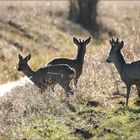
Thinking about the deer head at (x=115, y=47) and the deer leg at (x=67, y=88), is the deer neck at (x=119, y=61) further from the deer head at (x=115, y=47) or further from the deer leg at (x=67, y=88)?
the deer leg at (x=67, y=88)

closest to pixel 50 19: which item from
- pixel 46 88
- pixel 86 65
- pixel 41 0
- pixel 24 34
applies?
pixel 24 34

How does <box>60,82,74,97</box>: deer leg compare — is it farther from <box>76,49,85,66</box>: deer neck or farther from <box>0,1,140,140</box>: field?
<box>76,49,85,66</box>: deer neck

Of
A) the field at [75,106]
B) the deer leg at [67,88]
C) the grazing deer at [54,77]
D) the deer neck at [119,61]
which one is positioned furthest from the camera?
the grazing deer at [54,77]

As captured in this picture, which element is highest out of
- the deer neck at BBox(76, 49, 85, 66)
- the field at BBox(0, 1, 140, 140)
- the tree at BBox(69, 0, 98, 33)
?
the tree at BBox(69, 0, 98, 33)

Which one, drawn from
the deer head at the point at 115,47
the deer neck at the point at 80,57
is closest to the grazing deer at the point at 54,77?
the deer head at the point at 115,47

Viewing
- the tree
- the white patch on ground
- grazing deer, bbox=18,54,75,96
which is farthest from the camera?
the tree

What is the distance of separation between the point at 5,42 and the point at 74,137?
16.0 m

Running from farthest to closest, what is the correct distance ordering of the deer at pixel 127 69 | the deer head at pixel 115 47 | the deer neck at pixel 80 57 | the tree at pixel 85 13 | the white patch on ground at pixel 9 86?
the tree at pixel 85 13 < the white patch on ground at pixel 9 86 < the deer neck at pixel 80 57 < the deer head at pixel 115 47 < the deer at pixel 127 69

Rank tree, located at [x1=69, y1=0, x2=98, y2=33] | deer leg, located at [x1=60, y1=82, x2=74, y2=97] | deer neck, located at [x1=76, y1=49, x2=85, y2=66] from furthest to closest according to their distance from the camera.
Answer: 1. tree, located at [x1=69, y1=0, x2=98, y2=33]
2. deer neck, located at [x1=76, y1=49, x2=85, y2=66]
3. deer leg, located at [x1=60, y1=82, x2=74, y2=97]

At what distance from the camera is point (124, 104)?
16.8 m

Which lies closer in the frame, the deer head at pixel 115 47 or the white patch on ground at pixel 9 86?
the deer head at pixel 115 47

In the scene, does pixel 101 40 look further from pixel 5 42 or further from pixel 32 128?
pixel 32 128

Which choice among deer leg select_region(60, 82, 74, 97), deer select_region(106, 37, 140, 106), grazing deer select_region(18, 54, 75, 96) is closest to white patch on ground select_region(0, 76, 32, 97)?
grazing deer select_region(18, 54, 75, 96)

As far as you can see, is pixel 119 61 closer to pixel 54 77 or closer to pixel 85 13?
pixel 54 77
